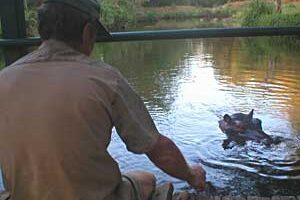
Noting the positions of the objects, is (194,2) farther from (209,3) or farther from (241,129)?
(241,129)

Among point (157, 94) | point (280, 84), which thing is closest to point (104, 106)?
point (157, 94)

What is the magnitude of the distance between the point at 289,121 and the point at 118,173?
555cm

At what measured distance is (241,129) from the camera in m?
5.78

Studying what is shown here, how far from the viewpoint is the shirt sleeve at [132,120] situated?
154 centimetres

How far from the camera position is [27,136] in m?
1.47

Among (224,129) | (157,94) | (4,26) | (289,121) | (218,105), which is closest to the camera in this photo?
(4,26)

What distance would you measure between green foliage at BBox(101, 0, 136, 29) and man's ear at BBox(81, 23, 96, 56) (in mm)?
24716

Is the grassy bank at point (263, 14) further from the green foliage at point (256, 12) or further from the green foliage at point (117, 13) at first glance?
the green foliage at point (117, 13)

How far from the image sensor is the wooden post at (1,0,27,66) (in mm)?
2223

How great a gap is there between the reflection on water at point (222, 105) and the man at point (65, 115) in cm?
293

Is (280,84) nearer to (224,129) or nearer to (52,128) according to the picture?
(224,129)

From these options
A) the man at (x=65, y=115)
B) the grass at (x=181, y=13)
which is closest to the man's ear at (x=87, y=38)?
the man at (x=65, y=115)

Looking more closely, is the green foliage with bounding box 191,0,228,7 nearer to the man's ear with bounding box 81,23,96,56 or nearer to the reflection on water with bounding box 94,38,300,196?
the reflection on water with bounding box 94,38,300,196

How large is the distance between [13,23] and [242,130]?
3.89 m
